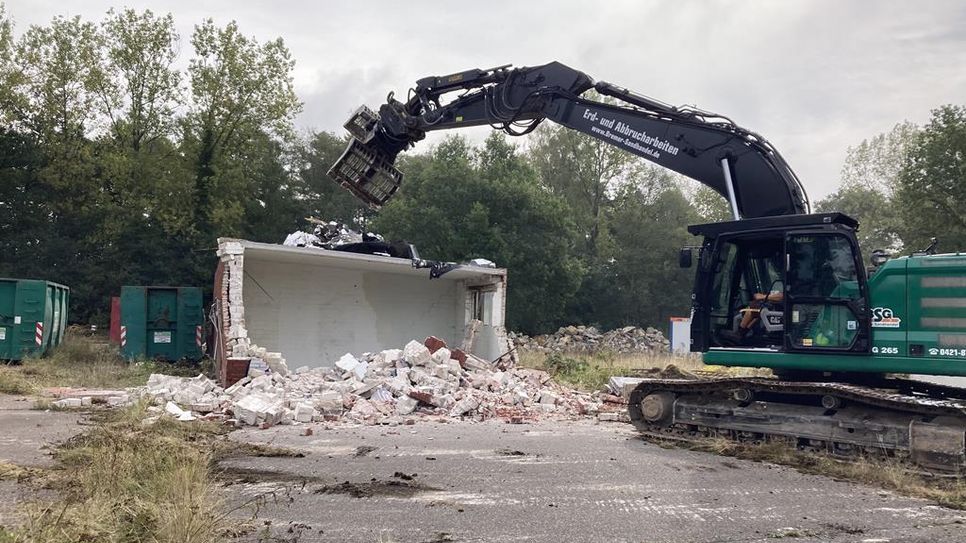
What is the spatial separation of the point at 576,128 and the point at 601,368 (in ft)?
33.7

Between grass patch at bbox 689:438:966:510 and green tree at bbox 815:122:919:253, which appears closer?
grass patch at bbox 689:438:966:510

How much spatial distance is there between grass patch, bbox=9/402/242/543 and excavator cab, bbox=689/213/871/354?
6.13 m

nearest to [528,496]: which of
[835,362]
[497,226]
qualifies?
[835,362]

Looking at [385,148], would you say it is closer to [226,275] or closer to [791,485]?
[226,275]

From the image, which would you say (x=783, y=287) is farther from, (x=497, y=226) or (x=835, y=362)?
(x=497, y=226)

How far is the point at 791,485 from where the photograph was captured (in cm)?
726

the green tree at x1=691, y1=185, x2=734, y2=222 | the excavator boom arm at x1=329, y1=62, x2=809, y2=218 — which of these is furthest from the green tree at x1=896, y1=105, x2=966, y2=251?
the excavator boom arm at x1=329, y1=62, x2=809, y2=218

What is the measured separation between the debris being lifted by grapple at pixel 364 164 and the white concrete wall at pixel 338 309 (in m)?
5.23

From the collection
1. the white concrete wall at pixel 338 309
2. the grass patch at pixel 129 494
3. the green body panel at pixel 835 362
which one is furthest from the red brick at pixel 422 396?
the white concrete wall at pixel 338 309

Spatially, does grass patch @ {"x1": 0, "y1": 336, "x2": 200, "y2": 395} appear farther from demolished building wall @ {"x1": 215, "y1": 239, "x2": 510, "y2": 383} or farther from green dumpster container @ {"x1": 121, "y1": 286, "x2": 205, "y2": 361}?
demolished building wall @ {"x1": 215, "y1": 239, "x2": 510, "y2": 383}

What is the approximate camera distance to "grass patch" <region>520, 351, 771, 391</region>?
1767cm

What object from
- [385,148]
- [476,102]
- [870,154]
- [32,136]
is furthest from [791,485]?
[870,154]

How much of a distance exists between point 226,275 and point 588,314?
3159 centimetres

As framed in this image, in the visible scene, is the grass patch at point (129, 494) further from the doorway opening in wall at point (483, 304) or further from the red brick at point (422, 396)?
the doorway opening in wall at point (483, 304)
